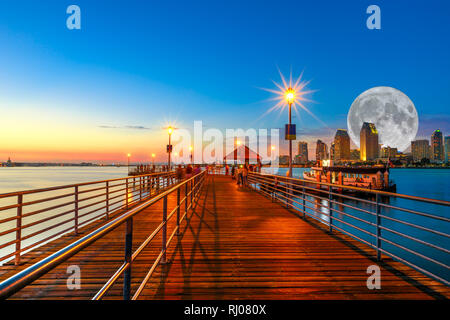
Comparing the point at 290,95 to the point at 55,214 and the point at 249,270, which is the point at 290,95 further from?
the point at 55,214

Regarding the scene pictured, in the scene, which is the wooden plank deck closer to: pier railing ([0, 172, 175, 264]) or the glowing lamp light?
pier railing ([0, 172, 175, 264])

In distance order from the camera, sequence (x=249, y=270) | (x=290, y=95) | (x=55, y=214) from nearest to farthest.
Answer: (x=249, y=270) < (x=290, y=95) < (x=55, y=214)

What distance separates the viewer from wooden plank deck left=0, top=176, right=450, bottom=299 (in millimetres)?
2963

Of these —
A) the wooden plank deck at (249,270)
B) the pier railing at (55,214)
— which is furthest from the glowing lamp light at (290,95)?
the wooden plank deck at (249,270)

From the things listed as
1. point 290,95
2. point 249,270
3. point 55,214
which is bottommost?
point 55,214

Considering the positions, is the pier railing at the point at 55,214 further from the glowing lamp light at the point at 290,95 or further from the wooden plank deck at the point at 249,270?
the glowing lamp light at the point at 290,95

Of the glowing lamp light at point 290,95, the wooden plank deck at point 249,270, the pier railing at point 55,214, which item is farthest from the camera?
the glowing lamp light at point 290,95

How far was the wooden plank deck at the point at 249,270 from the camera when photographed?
296 cm

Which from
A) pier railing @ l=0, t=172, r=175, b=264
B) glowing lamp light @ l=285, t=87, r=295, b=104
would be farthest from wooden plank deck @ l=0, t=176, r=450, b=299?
glowing lamp light @ l=285, t=87, r=295, b=104

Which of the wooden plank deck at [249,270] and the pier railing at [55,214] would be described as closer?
the wooden plank deck at [249,270]

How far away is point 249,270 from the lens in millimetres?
3576

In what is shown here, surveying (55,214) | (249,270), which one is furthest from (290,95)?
(55,214)

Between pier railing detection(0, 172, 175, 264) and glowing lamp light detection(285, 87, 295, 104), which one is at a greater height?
glowing lamp light detection(285, 87, 295, 104)
